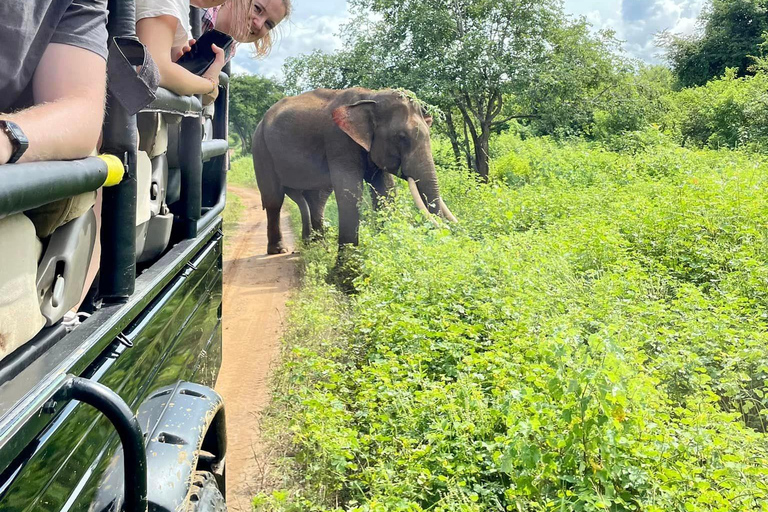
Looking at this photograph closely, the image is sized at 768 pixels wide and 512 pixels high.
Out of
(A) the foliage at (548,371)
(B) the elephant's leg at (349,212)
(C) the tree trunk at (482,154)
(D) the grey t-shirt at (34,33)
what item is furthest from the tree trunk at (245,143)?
(D) the grey t-shirt at (34,33)

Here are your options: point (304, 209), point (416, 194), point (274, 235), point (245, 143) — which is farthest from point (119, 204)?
point (245, 143)

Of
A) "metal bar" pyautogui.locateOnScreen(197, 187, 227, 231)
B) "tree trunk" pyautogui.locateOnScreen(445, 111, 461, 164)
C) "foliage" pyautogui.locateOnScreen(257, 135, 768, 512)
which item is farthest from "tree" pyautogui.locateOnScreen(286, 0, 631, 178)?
"metal bar" pyautogui.locateOnScreen(197, 187, 227, 231)

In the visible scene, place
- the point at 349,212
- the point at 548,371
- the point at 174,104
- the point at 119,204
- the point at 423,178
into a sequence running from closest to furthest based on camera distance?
the point at 119,204
the point at 174,104
the point at 548,371
the point at 423,178
the point at 349,212

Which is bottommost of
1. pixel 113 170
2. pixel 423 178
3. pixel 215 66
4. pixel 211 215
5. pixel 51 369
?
pixel 423 178

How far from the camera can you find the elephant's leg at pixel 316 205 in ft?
34.0

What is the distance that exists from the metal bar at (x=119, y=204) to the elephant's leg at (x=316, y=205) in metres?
8.75

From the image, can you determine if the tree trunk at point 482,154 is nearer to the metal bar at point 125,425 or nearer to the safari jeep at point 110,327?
the safari jeep at point 110,327

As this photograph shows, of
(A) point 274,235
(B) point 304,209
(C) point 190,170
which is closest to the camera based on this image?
(C) point 190,170

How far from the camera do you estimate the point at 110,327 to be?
1.37 metres

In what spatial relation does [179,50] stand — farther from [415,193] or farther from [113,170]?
[415,193]

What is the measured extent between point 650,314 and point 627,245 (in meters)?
1.62

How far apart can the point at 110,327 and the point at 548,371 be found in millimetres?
2354

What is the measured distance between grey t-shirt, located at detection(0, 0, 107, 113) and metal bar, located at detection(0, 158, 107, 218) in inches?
10.4

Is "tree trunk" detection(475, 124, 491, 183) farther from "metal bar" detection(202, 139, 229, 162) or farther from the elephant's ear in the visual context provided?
"metal bar" detection(202, 139, 229, 162)
